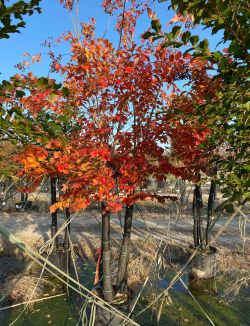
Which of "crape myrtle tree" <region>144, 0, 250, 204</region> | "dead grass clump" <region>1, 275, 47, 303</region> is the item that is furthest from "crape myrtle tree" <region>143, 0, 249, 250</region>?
"dead grass clump" <region>1, 275, 47, 303</region>

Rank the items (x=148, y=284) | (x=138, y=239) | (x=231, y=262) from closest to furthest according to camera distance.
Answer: (x=148, y=284) < (x=231, y=262) < (x=138, y=239)

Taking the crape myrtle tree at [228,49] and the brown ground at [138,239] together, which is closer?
the crape myrtle tree at [228,49]

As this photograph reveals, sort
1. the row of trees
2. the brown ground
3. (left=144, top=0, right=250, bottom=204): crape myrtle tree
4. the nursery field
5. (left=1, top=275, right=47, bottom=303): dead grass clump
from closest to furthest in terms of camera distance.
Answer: (left=144, top=0, right=250, bottom=204): crape myrtle tree, the row of trees, the nursery field, (left=1, top=275, right=47, bottom=303): dead grass clump, the brown ground

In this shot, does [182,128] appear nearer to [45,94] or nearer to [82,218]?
[45,94]

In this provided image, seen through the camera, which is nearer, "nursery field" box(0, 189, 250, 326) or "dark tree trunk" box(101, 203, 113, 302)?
"dark tree trunk" box(101, 203, 113, 302)

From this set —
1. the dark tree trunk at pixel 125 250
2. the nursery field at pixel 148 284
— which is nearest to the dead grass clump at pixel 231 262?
the nursery field at pixel 148 284

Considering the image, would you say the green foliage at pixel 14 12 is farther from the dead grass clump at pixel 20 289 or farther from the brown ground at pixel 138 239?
the dead grass clump at pixel 20 289

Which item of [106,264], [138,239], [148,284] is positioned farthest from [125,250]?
[138,239]

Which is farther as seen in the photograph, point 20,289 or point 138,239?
point 138,239

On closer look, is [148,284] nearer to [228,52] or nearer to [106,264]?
[106,264]

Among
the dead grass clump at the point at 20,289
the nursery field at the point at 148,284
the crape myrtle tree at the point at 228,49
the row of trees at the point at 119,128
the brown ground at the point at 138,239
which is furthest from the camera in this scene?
the brown ground at the point at 138,239

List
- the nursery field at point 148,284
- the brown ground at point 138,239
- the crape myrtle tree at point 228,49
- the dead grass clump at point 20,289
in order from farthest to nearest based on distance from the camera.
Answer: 1. the brown ground at point 138,239
2. the dead grass clump at point 20,289
3. the nursery field at point 148,284
4. the crape myrtle tree at point 228,49

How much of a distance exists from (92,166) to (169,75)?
77.0 inches

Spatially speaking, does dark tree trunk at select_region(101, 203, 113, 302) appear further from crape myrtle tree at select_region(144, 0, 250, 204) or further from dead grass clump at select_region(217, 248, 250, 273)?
dead grass clump at select_region(217, 248, 250, 273)
